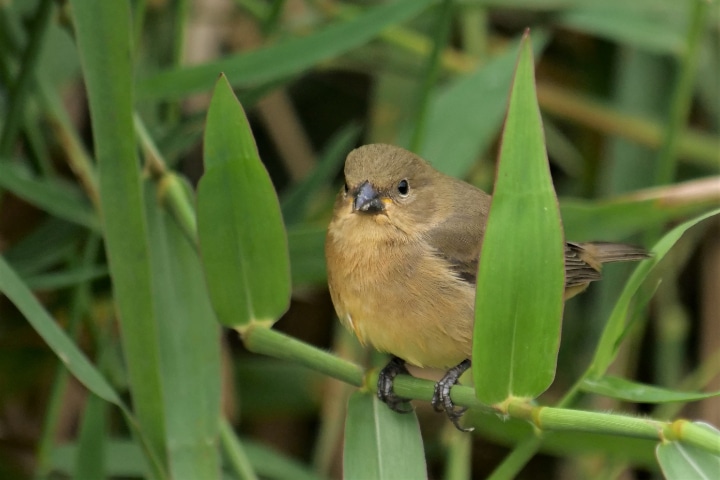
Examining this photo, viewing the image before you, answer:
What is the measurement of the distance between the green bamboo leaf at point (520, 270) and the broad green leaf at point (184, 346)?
2.39 feet

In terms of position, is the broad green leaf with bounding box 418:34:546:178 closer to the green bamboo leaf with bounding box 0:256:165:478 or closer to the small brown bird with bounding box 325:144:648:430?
the small brown bird with bounding box 325:144:648:430

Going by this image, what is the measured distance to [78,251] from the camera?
2.72 metres

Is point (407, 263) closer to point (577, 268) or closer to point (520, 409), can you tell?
point (577, 268)

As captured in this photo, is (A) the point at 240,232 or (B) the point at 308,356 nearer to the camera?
(B) the point at 308,356

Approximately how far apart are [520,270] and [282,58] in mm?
1038

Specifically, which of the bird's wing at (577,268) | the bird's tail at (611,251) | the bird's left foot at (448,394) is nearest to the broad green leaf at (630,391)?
the bird's left foot at (448,394)

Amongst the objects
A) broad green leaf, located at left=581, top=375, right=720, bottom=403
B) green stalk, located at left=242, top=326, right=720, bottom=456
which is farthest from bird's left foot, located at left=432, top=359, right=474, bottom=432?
broad green leaf, located at left=581, top=375, right=720, bottom=403

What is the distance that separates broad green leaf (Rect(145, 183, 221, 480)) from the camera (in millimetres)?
1996

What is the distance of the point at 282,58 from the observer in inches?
90.4

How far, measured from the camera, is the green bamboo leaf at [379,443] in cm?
171

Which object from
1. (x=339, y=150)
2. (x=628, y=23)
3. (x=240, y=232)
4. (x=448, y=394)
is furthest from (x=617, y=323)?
(x=628, y=23)

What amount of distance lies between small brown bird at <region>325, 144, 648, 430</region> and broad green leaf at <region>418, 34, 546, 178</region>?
0.48 metres

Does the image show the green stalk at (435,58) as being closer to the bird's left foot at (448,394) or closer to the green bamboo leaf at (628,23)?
Answer: the bird's left foot at (448,394)

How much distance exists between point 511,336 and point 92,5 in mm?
914
